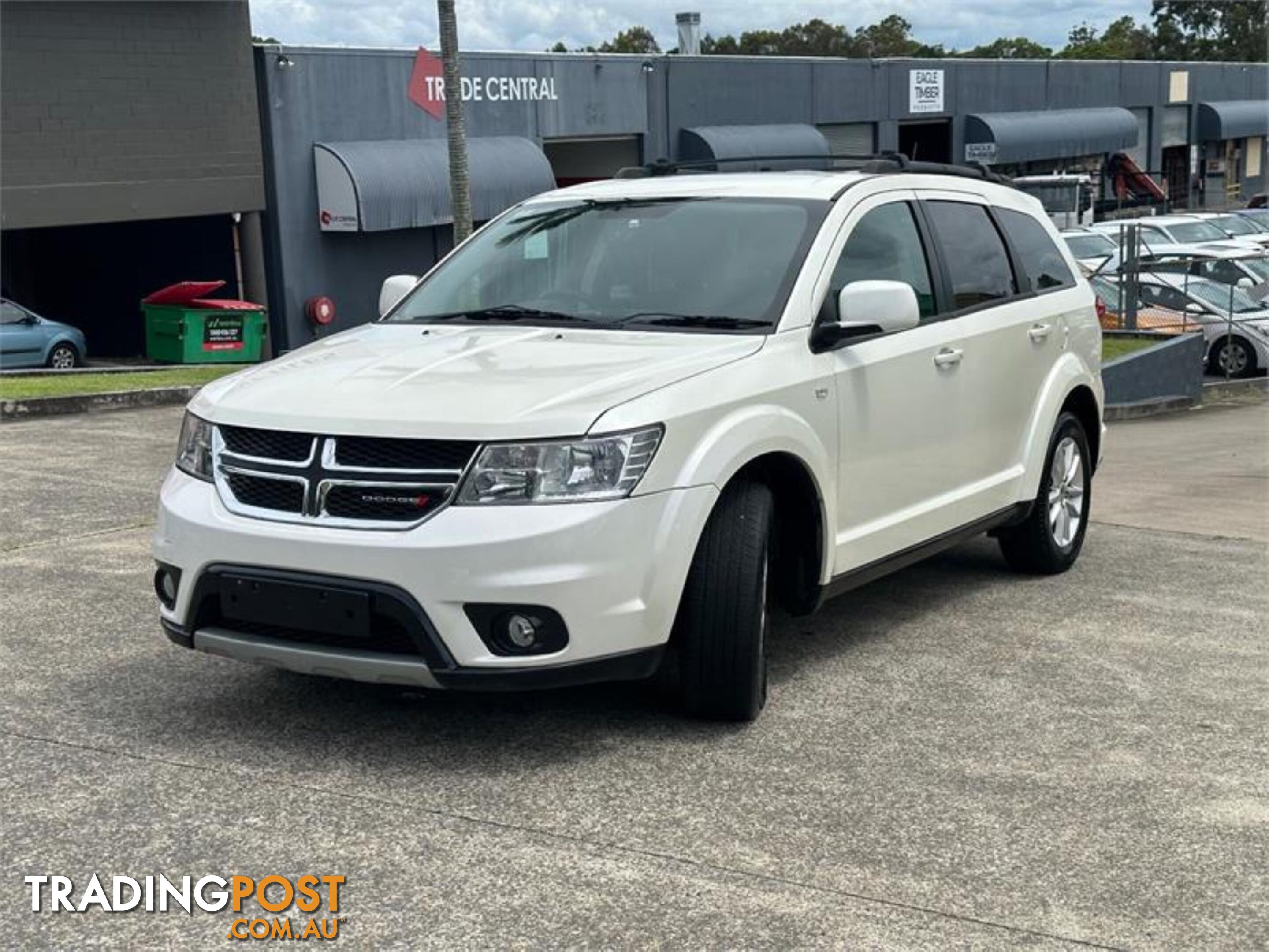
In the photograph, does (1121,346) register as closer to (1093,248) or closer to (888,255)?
(1093,248)

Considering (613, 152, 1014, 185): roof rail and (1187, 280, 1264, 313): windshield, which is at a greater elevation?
(613, 152, 1014, 185): roof rail

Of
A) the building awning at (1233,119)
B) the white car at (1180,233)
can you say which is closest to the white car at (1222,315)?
the white car at (1180,233)

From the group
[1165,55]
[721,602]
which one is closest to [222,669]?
[721,602]

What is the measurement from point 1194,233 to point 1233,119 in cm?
3119

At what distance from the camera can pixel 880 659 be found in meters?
6.07

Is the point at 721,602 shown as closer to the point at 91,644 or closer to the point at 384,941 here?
the point at 384,941

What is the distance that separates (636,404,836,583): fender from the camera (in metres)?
4.86

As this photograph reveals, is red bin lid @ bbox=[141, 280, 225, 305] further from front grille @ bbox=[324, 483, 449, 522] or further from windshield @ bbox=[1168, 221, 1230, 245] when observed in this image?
front grille @ bbox=[324, 483, 449, 522]

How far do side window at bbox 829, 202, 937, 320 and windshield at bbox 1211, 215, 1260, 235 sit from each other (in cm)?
3103

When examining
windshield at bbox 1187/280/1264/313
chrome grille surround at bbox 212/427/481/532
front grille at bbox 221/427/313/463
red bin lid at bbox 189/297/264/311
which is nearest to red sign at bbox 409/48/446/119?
red bin lid at bbox 189/297/264/311

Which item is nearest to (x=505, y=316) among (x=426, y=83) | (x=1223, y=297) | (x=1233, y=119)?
(x=1223, y=297)

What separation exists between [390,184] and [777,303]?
72.5 feet

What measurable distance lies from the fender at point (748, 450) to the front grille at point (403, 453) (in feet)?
1.74

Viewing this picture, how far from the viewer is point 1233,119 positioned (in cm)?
6112
